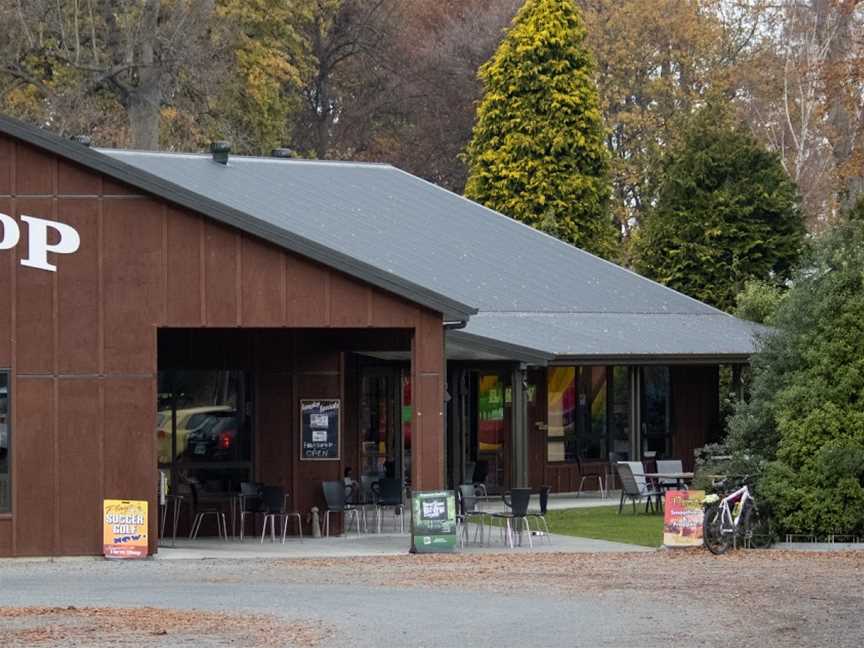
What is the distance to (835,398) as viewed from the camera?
2242 centimetres

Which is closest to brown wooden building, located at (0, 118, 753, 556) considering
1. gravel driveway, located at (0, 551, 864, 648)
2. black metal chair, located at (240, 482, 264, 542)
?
black metal chair, located at (240, 482, 264, 542)

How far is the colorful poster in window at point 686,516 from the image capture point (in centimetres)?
2152

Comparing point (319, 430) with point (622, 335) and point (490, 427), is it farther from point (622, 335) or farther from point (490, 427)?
point (622, 335)

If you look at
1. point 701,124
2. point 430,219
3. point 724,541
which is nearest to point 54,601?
point 724,541

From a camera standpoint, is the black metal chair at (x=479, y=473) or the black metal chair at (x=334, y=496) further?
the black metal chair at (x=479, y=473)

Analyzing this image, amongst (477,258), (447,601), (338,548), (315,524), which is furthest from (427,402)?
(477,258)

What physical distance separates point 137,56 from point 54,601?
30010 mm

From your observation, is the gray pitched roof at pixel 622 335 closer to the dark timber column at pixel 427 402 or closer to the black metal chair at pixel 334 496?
the black metal chair at pixel 334 496

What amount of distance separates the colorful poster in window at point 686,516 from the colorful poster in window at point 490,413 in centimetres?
975

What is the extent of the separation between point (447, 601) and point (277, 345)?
8.84 metres

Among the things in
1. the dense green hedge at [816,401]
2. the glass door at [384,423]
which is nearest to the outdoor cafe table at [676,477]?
the dense green hedge at [816,401]

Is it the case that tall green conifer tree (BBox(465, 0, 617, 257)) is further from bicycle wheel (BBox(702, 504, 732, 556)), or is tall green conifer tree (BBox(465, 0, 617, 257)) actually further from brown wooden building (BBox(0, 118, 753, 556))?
bicycle wheel (BBox(702, 504, 732, 556))

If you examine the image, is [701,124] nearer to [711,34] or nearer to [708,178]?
[708,178]

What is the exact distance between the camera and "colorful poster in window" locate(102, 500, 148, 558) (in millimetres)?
21281
